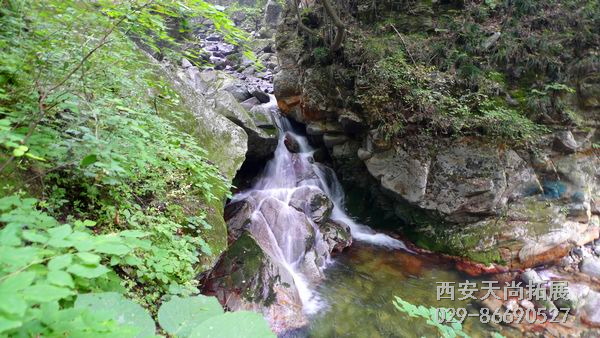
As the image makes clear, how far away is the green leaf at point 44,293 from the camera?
2.07 feet

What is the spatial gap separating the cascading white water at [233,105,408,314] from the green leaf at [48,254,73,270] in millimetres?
4545

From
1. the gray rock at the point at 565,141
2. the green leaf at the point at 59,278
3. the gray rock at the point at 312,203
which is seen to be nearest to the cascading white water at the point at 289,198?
the gray rock at the point at 312,203

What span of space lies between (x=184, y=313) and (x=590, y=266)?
8694 millimetres

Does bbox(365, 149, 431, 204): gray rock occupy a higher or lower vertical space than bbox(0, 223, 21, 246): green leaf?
higher

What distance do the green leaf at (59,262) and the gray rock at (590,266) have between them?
8848 mm

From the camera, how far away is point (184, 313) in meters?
0.83

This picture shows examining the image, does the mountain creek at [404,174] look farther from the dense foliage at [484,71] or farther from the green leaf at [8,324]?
the green leaf at [8,324]

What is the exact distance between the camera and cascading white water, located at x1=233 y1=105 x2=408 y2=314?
18.8 ft

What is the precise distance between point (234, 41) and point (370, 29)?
6.27 meters

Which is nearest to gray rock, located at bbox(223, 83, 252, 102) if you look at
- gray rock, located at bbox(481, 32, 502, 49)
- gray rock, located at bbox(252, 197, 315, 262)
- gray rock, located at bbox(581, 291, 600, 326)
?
gray rock, located at bbox(252, 197, 315, 262)

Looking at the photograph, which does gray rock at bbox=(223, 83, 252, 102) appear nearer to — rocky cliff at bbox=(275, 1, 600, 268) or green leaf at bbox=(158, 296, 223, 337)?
rocky cliff at bbox=(275, 1, 600, 268)

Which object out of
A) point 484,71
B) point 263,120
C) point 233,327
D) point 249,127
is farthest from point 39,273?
point 484,71

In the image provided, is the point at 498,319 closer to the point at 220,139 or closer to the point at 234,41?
the point at 220,139

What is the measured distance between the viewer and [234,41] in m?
2.57
